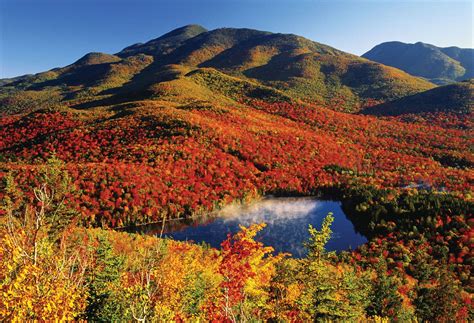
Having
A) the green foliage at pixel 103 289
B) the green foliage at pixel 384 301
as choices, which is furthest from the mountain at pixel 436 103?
the green foliage at pixel 103 289

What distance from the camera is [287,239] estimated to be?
52562 millimetres

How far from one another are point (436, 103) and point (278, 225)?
427ft

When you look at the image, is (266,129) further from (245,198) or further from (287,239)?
(287,239)

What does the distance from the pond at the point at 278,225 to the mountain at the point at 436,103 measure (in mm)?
A: 102500

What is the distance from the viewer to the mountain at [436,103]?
141000 millimetres

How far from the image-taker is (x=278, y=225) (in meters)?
57.6

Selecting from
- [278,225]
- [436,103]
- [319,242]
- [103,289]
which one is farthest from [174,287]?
[436,103]

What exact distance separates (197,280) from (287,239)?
99.9 feet

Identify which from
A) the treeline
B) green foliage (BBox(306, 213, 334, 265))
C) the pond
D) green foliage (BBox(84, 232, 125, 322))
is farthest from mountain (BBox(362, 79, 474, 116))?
green foliage (BBox(84, 232, 125, 322))

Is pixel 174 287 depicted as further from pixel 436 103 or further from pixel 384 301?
pixel 436 103

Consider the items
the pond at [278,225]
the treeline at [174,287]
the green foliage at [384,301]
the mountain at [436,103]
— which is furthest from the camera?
the mountain at [436,103]

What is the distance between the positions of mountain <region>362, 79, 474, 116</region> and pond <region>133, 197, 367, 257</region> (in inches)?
4035

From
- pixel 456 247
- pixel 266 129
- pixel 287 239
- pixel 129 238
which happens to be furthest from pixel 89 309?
pixel 266 129

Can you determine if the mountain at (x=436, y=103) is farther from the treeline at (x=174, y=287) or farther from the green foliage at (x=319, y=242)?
the green foliage at (x=319, y=242)
